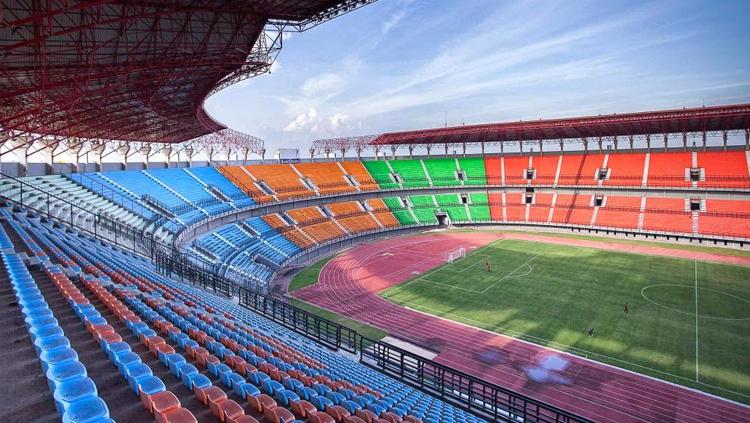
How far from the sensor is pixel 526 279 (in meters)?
31.4

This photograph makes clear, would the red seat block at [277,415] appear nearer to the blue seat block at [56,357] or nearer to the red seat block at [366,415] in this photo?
the red seat block at [366,415]

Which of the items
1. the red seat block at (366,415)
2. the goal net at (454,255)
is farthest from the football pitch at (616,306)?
the red seat block at (366,415)

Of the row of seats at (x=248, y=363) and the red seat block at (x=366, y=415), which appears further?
the red seat block at (x=366, y=415)

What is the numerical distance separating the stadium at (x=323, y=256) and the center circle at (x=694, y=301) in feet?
0.74

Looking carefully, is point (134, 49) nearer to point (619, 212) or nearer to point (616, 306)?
point (616, 306)

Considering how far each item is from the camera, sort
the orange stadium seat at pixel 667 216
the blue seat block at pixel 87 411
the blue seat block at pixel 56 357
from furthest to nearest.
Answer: the orange stadium seat at pixel 667 216
the blue seat block at pixel 56 357
the blue seat block at pixel 87 411

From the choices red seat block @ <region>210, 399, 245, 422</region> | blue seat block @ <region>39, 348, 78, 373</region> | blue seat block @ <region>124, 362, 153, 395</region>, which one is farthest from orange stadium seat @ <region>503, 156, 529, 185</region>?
blue seat block @ <region>39, 348, 78, 373</region>

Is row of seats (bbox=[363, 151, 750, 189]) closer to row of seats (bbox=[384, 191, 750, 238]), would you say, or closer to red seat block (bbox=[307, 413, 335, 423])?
row of seats (bbox=[384, 191, 750, 238])

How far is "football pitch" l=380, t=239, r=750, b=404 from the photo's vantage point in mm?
19078

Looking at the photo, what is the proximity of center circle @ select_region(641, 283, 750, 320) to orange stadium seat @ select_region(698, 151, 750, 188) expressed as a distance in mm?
23960

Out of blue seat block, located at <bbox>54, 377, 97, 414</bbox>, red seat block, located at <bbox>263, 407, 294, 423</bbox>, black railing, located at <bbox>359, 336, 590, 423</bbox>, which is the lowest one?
black railing, located at <bbox>359, 336, 590, 423</bbox>

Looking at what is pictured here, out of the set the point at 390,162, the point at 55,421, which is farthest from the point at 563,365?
the point at 390,162

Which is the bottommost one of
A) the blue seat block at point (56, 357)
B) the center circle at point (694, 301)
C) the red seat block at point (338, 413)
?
the center circle at point (694, 301)

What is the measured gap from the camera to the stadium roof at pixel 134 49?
1546 centimetres
